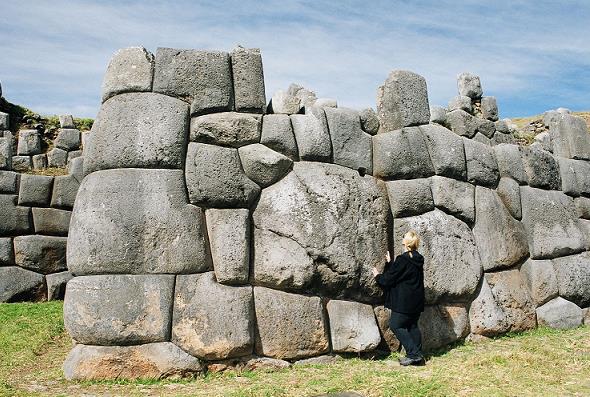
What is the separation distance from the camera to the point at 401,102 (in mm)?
8172

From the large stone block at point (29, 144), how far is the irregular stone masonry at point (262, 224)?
10046 mm

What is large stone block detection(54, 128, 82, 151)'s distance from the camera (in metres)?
15.7

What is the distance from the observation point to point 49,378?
21.5 feet

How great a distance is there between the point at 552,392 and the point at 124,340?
166 inches

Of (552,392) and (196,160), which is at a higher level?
(196,160)

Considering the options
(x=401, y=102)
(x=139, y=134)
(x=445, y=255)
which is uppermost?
(x=401, y=102)

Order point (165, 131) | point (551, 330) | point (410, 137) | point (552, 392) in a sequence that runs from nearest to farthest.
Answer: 1. point (552, 392)
2. point (165, 131)
3. point (410, 137)
4. point (551, 330)

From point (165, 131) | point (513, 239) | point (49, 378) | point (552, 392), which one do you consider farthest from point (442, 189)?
point (49, 378)

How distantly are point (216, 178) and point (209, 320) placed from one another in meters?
1.54

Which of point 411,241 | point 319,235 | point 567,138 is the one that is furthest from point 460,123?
point 319,235

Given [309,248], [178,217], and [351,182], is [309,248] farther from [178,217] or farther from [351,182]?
[178,217]

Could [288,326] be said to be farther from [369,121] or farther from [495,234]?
[495,234]

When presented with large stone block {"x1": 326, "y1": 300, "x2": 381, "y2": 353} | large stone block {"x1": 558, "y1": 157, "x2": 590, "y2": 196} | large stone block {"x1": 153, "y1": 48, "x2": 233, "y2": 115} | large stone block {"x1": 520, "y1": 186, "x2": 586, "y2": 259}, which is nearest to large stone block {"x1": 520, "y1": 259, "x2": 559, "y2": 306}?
large stone block {"x1": 520, "y1": 186, "x2": 586, "y2": 259}

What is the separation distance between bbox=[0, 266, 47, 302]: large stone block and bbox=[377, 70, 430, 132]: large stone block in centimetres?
725
